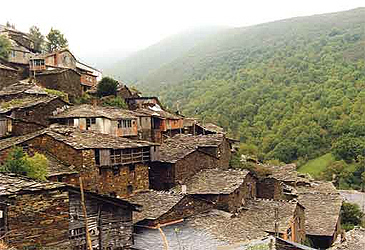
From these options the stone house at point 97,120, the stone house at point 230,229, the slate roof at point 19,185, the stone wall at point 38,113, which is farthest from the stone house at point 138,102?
the slate roof at point 19,185

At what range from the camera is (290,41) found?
175 meters

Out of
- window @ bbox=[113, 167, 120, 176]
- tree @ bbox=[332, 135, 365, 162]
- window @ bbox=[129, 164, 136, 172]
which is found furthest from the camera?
tree @ bbox=[332, 135, 365, 162]

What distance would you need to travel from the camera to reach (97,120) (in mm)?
28438

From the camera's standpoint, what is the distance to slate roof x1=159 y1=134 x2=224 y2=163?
27.5m

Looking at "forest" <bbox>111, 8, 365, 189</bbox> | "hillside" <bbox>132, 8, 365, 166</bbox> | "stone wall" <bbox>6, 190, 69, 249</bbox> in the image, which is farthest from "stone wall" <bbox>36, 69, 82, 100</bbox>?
"hillside" <bbox>132, 8, 365, 166</bbox>

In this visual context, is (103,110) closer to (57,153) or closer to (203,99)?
(57,153)

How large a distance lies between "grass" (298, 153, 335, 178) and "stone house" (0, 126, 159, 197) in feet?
216

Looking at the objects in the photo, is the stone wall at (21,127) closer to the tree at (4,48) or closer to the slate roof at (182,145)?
the slate roof at (182,145)

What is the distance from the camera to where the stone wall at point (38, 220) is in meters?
10.3

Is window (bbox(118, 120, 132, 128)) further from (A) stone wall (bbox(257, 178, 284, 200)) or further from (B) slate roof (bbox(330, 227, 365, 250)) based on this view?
(B) slate roof (bbox(330, 227, 365, 250))

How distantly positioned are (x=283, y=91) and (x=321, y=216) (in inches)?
3577

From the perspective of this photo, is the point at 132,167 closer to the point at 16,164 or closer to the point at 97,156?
the point at 97,156

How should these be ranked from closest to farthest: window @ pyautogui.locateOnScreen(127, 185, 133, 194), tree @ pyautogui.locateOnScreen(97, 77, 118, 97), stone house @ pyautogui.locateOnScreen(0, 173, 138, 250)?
stone house @ pyautogui.locateOnScreen(0, 173, 138, 250)
window @ pyautogui.locateOnScreen(127, 185, 133, 194)
tree @ pyautogui.locateOnScreen(97, 77, 118, 97)

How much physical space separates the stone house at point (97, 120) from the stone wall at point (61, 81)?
7.55 meters
